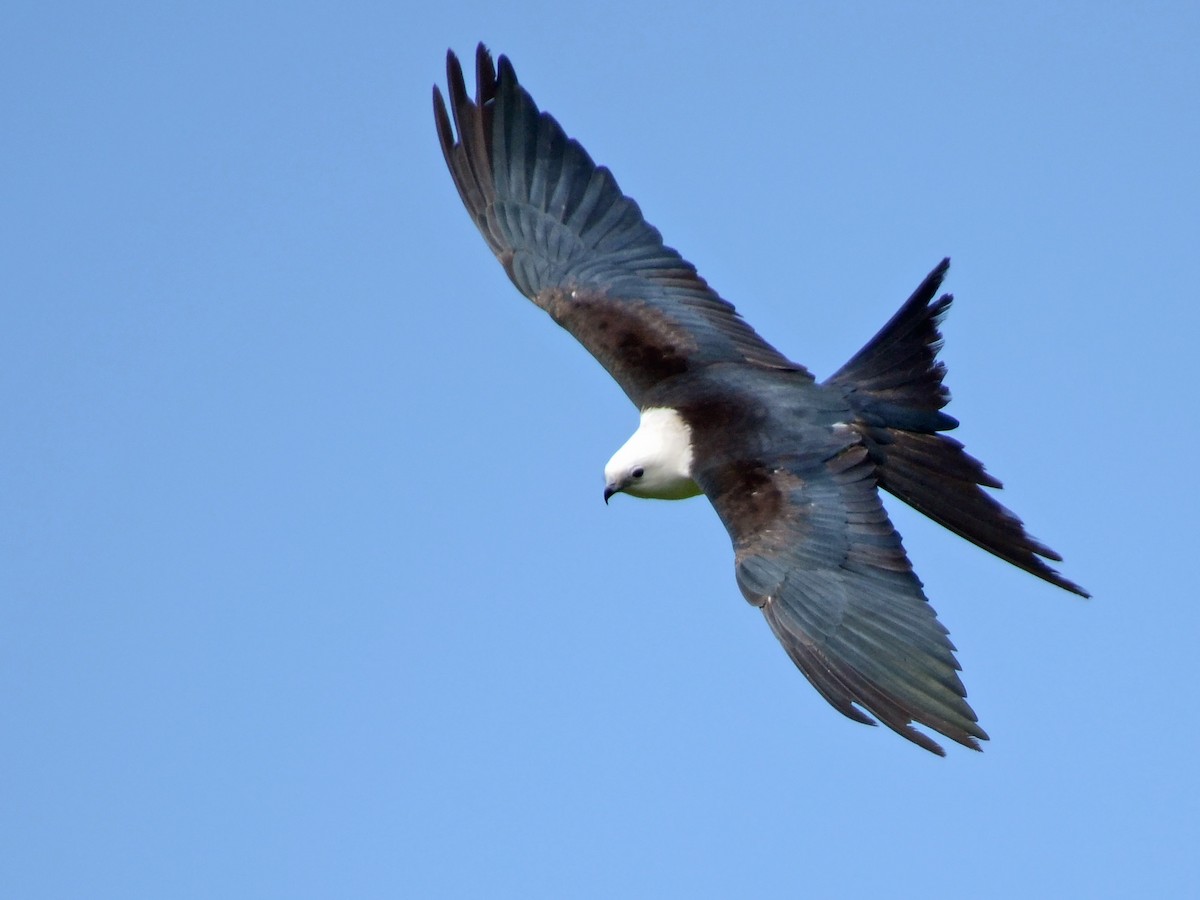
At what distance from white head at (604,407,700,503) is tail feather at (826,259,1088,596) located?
83cm

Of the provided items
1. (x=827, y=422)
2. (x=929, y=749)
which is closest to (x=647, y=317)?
(x=827, y=422)

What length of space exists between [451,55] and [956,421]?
3.52 metres

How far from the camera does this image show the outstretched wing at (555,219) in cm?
1058

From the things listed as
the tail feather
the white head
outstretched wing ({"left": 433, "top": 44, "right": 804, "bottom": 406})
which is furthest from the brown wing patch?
the tail feather

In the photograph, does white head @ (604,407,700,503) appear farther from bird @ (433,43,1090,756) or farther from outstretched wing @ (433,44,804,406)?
outstretched wing @ (433,44,804,406)

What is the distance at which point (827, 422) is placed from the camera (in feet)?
31.0

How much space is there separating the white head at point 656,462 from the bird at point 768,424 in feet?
0.03

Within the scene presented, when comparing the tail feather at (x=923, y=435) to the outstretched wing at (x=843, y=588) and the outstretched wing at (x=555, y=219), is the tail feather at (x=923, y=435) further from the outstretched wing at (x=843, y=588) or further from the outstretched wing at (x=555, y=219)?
the outstretched wing at (x=555, y=219)

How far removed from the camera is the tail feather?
914cm

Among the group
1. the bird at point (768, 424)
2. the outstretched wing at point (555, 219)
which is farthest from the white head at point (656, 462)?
the outstretched wing at point (555, 219)

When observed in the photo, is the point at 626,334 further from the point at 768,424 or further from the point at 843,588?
the point at 843,588

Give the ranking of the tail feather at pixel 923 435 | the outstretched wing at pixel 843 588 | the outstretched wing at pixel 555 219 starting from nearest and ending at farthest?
the outstretched wing at pixel 843 588 < the tail feather at pixel 923 435 < the outstretched wing at pixel 555 219

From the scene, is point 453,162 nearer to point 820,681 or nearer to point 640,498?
point 640,498

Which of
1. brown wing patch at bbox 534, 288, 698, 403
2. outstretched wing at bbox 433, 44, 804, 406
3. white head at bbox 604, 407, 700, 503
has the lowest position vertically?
white head at bbox 604, 407, 700, 503
